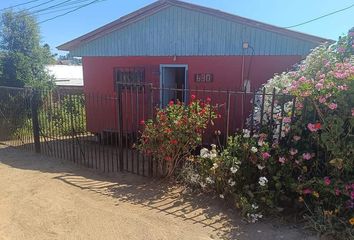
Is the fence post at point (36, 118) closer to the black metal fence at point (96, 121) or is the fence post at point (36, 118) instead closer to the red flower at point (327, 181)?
the black metal fence at point (96, 121)

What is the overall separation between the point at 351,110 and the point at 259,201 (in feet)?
5.17

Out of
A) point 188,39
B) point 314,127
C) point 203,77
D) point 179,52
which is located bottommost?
point 314,127

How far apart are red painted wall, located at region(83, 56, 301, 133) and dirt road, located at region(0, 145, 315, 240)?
1.94m

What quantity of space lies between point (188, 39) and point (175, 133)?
376 centimetres

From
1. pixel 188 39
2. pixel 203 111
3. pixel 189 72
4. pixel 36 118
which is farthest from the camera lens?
pixel 189 72

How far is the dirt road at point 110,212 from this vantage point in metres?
3.53

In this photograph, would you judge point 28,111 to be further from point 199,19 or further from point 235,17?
point 235,17

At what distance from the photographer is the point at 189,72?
8.03m

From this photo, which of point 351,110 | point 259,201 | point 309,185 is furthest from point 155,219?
point 351,110

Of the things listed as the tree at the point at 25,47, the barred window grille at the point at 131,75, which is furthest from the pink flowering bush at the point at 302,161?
the tree at the point at 25,47

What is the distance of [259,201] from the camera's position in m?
3.96

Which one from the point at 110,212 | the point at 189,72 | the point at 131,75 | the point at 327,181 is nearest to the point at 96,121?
the point at 131,75

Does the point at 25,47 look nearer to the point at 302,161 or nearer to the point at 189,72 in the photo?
the point at 189,72

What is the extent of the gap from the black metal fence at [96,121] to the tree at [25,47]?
2822 millimetres
